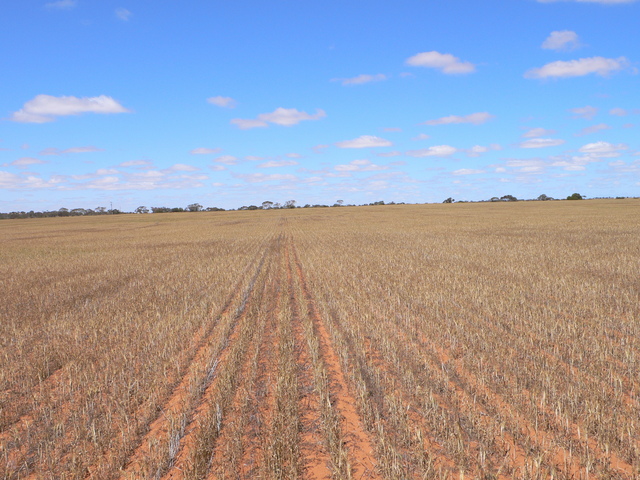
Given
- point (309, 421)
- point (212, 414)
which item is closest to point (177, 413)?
point (212, 414)

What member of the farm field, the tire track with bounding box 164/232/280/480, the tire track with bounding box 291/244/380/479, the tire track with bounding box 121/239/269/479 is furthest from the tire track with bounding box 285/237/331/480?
the tire track with bounding box 121/239/269/479

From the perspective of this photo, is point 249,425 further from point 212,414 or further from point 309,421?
point 309,421

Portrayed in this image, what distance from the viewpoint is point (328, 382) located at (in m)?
5.42

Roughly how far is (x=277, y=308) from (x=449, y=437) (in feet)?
20.1

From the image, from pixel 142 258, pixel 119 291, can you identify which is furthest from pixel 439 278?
pixel 142 258

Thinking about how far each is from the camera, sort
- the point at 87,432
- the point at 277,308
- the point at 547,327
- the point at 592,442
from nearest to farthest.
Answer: the point at 592,442 → the point at 87,432 → the point at 547,327 → the point at 277,308

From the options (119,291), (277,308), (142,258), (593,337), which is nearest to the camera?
(593,337)

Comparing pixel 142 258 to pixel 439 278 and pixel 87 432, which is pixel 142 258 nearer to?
pixel 439 278

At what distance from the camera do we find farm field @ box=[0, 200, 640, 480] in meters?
3.77

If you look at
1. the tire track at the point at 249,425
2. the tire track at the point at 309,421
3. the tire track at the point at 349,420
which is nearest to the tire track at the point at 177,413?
the tire track at the point at 249,425

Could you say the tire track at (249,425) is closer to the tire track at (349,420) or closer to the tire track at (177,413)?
the tire track at (177,413)

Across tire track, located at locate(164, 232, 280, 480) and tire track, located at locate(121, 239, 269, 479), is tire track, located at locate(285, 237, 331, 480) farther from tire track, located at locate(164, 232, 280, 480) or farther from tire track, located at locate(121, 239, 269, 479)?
tire track, located at locate(121, 239, 269, 479)

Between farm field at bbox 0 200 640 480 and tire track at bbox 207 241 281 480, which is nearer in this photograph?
tire track at bbox 207 241 281 480

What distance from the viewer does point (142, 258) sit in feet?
68.4
